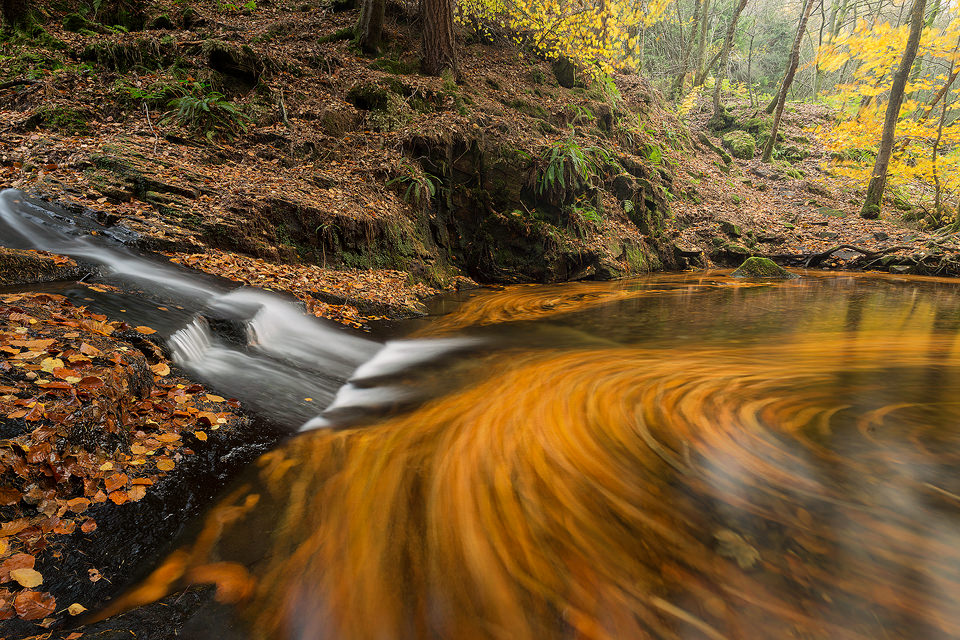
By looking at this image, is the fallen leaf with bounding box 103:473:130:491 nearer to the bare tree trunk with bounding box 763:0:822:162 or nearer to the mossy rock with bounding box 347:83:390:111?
the mossy rock with bounding box 347:83:390:111

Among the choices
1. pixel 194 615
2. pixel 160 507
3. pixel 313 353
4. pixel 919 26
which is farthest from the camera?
pixel 919 26

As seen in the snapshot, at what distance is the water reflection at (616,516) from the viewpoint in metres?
1.56

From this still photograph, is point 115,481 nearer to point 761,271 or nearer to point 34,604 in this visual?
point 34,604

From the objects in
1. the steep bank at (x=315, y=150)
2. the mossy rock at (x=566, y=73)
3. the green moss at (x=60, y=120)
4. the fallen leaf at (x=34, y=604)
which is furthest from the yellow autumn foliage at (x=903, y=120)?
the green moss at (x=60, y=120)

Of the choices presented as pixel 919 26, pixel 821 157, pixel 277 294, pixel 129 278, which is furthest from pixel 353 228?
pixel 821 157

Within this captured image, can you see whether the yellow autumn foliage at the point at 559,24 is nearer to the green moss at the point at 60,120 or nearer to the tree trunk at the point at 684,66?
the tree trunk at the point at 684,66

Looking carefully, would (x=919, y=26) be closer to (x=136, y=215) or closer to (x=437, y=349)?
(x=437, y=349)

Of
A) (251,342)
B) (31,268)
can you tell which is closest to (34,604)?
(251,342)

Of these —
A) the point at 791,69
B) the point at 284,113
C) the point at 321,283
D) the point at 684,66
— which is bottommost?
the point at 321,283

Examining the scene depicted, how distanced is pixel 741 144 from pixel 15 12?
957 inches

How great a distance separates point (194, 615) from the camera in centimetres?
150

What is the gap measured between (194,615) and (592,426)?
98.4 inches

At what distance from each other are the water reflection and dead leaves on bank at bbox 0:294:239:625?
1.24 ft

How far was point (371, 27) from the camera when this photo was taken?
10.3m
